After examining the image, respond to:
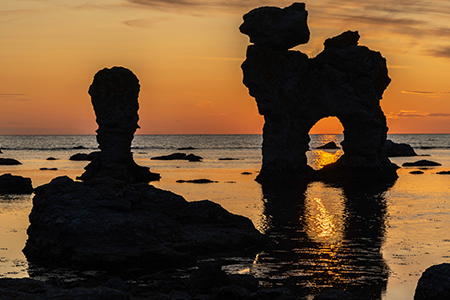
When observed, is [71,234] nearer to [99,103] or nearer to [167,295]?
[167,295]

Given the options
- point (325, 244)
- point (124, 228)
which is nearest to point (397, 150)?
point (325, 244)

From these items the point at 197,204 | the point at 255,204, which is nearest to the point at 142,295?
the point at 197,204

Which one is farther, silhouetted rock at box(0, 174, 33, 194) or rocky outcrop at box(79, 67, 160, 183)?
rocky outcrop at box(79, 67, 160, 183)

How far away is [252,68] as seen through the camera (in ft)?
Answer: 184

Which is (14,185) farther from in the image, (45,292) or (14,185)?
(45,292)

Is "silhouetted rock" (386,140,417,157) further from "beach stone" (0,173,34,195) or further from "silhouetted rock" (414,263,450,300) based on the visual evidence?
"silhouetted rock" (414,263,450,300)

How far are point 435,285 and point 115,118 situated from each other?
154ft

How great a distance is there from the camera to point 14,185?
4619 cm

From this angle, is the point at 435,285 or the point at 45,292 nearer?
the point at 45,292

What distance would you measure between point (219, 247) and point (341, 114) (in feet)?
125

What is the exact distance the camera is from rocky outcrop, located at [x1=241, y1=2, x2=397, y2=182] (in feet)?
186

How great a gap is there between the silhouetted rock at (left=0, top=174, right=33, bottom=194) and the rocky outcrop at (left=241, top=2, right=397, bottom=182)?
74.7 feet

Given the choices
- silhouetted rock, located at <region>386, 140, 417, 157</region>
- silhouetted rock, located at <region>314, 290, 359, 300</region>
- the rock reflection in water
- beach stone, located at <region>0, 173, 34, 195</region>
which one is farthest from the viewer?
silhouetted rock, located at <region>386, 140, 417, 157</region>

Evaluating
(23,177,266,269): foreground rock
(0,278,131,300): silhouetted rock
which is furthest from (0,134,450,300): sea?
(0,278,131,300): silhouetted rock
